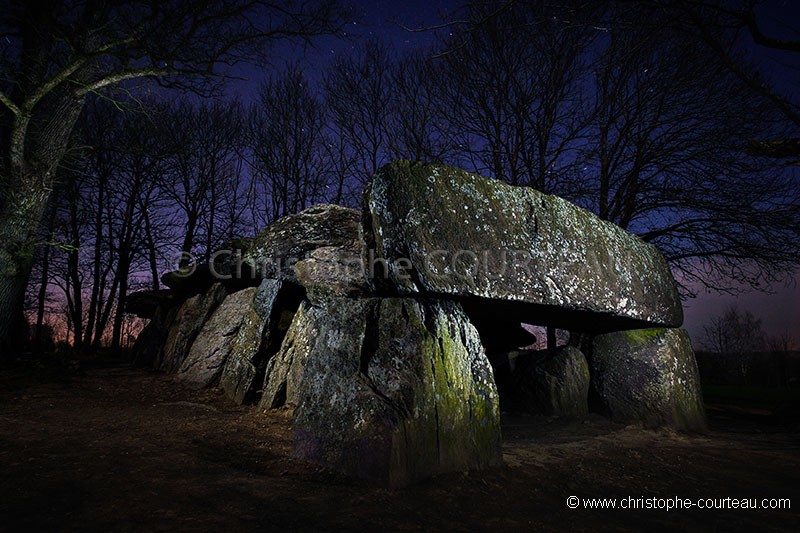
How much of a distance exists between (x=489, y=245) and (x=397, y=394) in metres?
1.42

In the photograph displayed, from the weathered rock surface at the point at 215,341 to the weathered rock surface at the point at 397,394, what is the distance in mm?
3822

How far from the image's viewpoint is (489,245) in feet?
11.7

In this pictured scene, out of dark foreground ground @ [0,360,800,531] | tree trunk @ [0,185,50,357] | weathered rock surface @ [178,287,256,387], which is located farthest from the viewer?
weathered rock surface @ [178,287,256,387]

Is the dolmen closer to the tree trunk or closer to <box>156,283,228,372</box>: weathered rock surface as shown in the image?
<box>156,283,228,372</box>: weathered rock surface

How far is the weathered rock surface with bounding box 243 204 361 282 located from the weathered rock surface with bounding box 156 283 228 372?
202 cm

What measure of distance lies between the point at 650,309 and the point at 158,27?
7662 millimetres

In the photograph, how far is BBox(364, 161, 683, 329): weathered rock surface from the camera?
10.7 ft

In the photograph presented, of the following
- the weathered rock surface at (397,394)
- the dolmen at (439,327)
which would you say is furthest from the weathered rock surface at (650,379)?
the weathered rock surface at (397,394)

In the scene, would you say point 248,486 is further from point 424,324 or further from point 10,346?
point 10,346

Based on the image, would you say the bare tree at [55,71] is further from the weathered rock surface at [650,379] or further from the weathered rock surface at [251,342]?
the weathered rock surface at [650,379]

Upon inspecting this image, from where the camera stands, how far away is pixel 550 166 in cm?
874

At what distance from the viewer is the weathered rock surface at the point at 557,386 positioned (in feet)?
17.0

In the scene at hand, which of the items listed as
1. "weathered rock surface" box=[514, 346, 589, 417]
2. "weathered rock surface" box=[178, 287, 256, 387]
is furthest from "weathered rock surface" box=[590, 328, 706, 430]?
"weathered rock surface" box=[178, 287, 256, 387]

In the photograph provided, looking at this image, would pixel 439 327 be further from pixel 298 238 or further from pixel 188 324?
pixel 188 324
